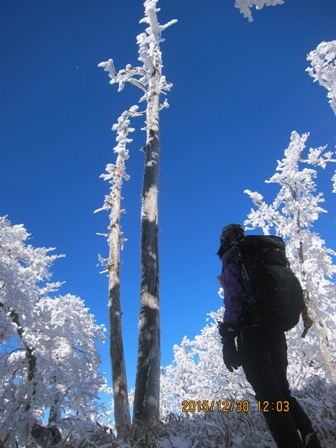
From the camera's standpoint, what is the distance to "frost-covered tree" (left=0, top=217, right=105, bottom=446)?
6641 mm

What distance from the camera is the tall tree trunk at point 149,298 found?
4.48 m

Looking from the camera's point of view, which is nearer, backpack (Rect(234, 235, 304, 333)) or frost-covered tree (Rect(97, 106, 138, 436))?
backpack (Rect(234, 235, 304, 333))

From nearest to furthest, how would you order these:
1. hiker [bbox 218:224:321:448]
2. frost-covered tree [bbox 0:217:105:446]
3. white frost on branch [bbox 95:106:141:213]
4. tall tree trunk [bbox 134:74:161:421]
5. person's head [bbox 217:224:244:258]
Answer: hiker [bbox 218:224:321:448], person's head [bbox 217:224:244:258], tall tree trunk [bbox 134:74:161:421], frost-covered tree [bbox 0:217:105:446], white frost on branch [bbox 95:106:141:213]

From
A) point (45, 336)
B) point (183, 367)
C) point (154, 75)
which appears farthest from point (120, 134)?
point (183, 367)

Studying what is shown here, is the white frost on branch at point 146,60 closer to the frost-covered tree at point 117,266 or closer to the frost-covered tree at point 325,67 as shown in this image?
the frost-covered tree at point 117,266

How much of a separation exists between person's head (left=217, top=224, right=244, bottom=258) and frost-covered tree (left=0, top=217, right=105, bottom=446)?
93.7 inches

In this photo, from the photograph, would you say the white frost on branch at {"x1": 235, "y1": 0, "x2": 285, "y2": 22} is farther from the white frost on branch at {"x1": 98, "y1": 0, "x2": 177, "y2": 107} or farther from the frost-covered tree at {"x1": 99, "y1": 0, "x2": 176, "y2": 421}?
A: the white frost on branch at {"x1": 98, "y1": 0, "x2": 177, "y2": 107}

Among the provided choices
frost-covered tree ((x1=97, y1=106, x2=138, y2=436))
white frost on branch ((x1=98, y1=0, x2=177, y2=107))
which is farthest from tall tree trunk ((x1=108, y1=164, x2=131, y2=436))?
white frost on branch ((x1=98, y1=0, x2=177, y2=107))

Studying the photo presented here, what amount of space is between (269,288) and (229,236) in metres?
0.65

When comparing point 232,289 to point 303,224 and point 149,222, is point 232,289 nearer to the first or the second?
point 149,222

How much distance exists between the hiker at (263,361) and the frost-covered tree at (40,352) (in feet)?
6.53

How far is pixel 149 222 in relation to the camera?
6.00 meters

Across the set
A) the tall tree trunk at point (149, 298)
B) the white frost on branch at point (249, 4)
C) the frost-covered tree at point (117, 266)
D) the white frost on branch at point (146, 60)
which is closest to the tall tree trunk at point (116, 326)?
the frost-covered tree at point (117, 266)

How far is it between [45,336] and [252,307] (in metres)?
10.3
